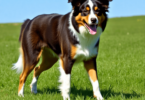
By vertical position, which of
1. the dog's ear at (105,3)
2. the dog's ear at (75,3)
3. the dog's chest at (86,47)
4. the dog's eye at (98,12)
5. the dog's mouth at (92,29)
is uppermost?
the dog's ear at (75,3)

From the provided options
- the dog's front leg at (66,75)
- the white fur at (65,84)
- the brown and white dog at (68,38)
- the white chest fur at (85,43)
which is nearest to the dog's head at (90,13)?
the brown and white dog at (68,38)

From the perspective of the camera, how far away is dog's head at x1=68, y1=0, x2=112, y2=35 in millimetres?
3939

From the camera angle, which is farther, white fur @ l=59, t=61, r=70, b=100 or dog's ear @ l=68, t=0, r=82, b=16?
white fur @ l=59, t=61, r=70, b=100

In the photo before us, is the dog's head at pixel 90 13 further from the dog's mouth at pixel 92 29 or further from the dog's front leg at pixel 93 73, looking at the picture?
the dog's front leg at pixel 93 73

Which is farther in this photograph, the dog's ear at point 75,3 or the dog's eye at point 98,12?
the dog's ear at point 75,3

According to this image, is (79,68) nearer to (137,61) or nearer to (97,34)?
(137,61)

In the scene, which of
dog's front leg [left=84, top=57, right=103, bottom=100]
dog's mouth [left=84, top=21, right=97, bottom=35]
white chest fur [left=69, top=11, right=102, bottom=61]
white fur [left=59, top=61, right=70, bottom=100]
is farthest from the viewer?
dog's front leg [left=84, top=57, right=103, bottom=100]

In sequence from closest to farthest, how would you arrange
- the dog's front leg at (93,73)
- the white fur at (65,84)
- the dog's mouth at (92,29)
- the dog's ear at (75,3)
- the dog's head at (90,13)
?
the dog's head at (90,13)
the dog's mouth at (92,29)
the dog's ear at (75,3)
the white fur at (65,84)
the dog's front leg at (93,73)

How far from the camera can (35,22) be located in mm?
5383

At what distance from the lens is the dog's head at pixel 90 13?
3939 millimetres

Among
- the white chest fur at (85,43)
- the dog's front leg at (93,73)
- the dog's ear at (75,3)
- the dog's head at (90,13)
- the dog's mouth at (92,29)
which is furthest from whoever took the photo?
the dog's front leg at (93,73)

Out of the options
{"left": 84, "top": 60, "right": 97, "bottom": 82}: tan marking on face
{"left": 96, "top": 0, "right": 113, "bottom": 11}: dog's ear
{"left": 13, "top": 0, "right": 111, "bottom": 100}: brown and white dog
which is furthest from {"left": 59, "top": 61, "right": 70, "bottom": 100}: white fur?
{"left": 96, "top": 0, "right": 113, "bottom": 11}: dog's ear

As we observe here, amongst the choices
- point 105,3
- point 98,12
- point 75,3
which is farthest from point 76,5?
point 105,3

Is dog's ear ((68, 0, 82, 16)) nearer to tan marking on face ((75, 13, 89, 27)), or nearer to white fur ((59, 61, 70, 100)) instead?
tan marking on face ((75, 13, 89, 27))
